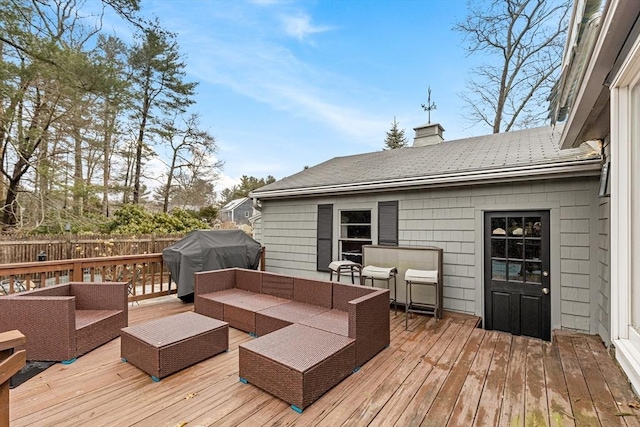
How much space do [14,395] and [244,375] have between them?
1849mm

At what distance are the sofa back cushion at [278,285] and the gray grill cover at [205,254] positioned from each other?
143cm

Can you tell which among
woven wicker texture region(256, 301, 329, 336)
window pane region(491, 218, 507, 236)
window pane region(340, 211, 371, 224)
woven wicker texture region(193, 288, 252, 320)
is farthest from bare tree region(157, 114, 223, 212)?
window pane region(491, 218, 507, 236)

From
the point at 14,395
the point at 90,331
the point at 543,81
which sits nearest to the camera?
the point at 14,395

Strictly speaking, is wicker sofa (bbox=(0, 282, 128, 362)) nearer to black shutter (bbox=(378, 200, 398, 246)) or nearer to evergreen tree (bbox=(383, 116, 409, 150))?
black shutter (bbox=(378, 200, 398, 246))

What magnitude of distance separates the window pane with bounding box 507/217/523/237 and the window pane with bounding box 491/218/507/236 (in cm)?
5

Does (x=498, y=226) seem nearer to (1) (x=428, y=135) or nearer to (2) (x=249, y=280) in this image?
(2) (x=249, y=280)

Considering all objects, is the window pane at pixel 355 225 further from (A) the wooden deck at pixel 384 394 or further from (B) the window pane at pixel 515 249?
(A) the wooden deck at pixel 384 394

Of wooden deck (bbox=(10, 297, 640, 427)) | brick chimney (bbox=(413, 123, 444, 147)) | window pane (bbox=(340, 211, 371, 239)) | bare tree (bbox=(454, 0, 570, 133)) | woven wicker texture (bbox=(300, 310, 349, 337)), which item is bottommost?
wooden deck (bbox=(10, 297, 640, 427))

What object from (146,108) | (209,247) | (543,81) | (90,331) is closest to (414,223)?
(209,247)

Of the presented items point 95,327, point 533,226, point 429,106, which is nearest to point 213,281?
point 95,327

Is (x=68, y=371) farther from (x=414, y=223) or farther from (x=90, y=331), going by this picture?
(x=414, y=223)

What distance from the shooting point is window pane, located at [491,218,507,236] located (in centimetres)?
453

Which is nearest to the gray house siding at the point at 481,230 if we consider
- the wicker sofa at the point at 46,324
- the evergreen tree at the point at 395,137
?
the wicker sofa at the point at 46,324

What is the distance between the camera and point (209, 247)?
562 centimetres
